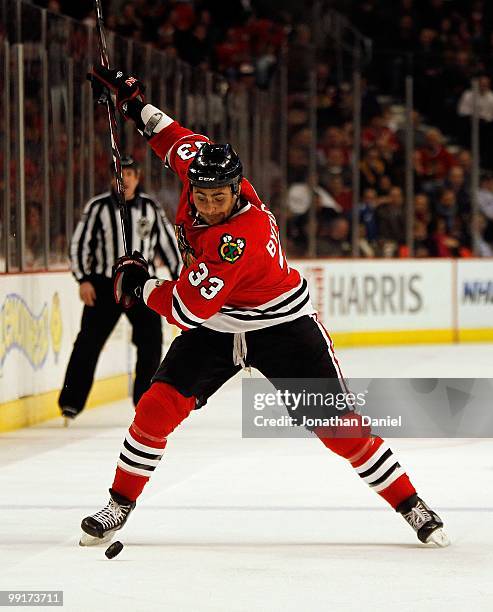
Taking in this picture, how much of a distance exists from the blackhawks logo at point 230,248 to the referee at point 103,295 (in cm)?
374

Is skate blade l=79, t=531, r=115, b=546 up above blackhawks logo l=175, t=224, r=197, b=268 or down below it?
below

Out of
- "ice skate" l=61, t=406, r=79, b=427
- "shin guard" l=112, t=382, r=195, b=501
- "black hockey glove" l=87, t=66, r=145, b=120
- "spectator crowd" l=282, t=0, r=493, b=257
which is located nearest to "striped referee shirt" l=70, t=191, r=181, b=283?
"ice skate" l=61, t=406, r=79, b=427

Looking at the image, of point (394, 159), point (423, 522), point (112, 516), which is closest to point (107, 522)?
point (112, 516)

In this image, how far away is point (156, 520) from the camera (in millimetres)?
5531

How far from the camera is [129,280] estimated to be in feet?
16.3

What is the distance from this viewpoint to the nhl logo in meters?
8.53

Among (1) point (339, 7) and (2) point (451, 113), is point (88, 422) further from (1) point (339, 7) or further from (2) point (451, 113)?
(1) point (339, 7)

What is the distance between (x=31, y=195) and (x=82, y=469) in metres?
2.95

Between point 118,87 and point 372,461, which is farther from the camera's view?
point 118,87

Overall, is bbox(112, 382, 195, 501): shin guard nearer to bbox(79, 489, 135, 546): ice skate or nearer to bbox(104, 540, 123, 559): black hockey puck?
bbox(79, 489, 135, 546): ice skate

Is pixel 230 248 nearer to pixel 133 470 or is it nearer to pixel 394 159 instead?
pixel 133 470

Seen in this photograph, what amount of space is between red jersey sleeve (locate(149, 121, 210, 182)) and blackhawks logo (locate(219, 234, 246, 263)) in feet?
1.90

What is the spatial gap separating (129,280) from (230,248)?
0.43 m

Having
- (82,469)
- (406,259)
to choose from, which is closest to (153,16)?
(406,259)
